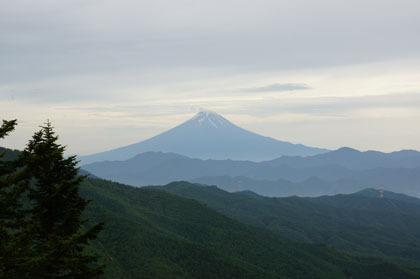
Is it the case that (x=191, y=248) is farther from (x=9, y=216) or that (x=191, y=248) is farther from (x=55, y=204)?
(x=9, y=216)

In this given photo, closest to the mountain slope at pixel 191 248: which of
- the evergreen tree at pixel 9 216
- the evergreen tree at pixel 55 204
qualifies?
the evergreen tree at pixel 55 204

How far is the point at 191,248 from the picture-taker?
466 feet

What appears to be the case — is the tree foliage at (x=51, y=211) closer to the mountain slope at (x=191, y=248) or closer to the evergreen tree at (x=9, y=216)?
the evergreen tree at (x=9, y=216)

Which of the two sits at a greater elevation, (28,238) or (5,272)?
(28,238)

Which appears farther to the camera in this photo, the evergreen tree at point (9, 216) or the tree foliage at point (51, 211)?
the tree foliage at point (51, 211)

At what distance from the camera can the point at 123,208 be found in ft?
535

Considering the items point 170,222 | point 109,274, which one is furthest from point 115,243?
point 170,222

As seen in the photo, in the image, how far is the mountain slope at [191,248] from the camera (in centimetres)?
12562

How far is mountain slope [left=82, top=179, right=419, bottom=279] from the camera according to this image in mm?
125625

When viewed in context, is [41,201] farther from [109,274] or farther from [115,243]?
[115,243]

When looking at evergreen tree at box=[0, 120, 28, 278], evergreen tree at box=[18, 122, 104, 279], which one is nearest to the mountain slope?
evergreen tree at box=[18, 122, 104, 279]

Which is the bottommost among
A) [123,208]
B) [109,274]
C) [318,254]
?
[318,254]

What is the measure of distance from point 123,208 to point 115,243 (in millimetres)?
35130

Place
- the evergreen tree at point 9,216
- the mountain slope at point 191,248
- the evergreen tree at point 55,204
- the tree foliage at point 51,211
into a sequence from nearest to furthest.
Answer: the evergreen tree at point 9,216, the tree foliage at point 51,211, the evergreen tree at point 55,204, the mountain slope at point 191,248
